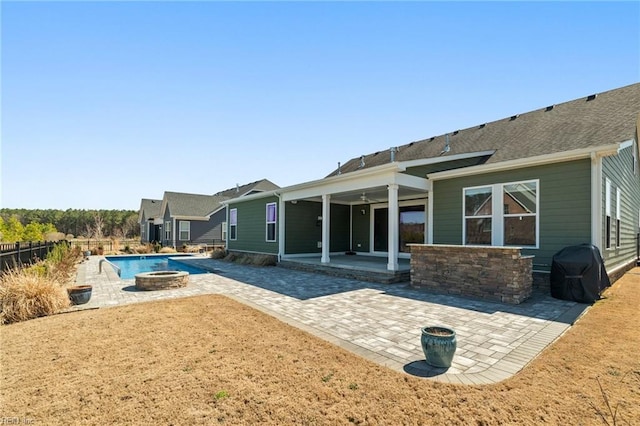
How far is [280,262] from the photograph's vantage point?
13492 mm

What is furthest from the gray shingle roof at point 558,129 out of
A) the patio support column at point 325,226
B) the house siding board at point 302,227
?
the house siding board at point 302,227

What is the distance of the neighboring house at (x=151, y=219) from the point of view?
31316 millimetres

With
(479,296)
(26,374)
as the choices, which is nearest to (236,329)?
(26,374)

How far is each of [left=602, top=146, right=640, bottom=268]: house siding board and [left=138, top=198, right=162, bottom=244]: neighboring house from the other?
105 feet

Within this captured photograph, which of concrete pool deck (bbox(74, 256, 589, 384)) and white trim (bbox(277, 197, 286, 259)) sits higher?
white trim (bbox(277, 197, 286, 259))

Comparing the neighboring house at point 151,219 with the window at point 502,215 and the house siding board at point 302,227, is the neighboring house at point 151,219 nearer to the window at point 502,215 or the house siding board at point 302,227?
the house siding board at point 302,227

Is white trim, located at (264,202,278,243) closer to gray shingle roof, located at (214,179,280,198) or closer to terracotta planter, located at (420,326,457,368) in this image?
terracotta planter, located at (420,326,457,368)

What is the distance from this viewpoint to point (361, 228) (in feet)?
50.1

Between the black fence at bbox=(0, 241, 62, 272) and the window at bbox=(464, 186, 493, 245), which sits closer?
the black fence at bbox=(0, 241, 62, 272)

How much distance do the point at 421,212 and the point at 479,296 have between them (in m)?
5.98

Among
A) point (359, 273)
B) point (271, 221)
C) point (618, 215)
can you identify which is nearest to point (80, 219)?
point (271, 221)

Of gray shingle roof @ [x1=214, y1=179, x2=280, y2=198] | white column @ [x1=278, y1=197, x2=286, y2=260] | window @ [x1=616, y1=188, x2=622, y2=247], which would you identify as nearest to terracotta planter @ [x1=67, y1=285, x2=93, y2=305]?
white column @ [x1=278, y1=197, x2=286, y2=260]

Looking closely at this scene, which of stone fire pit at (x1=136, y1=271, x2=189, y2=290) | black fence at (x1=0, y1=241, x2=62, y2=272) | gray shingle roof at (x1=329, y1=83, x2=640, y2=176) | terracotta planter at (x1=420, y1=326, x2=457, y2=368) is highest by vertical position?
gray shingle roof at (x1=329, y1=83, x2=640, y2=176)

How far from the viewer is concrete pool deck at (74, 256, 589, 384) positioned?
3.75 m
